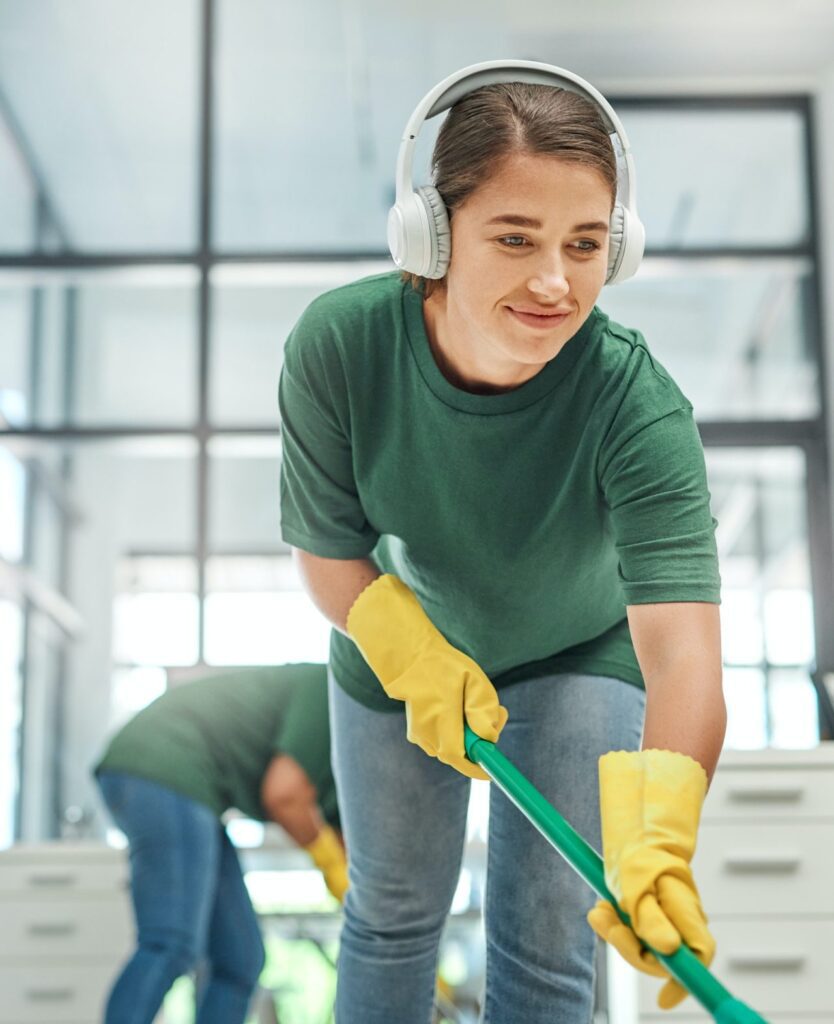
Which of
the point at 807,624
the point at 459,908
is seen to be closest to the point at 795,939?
the point at 459,908

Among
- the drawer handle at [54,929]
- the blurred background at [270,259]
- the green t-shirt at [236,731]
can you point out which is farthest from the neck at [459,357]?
the blurred background at [270,259]

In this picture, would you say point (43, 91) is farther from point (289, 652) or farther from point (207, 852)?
point (207, 852)

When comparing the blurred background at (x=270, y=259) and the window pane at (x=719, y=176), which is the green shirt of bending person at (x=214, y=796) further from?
the window pane at (x=719, y=176)

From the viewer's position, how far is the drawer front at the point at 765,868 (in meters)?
2.63

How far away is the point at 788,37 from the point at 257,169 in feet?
5.51

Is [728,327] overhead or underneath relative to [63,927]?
overhead

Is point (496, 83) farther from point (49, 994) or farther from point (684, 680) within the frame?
point (49, 994)

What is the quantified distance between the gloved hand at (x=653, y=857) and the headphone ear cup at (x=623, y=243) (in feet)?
1.29

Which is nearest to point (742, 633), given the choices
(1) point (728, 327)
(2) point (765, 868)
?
(1) point (728, 327)

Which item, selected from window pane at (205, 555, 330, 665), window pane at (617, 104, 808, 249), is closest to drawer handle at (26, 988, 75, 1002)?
window pane at (205, 555, 330, 665)

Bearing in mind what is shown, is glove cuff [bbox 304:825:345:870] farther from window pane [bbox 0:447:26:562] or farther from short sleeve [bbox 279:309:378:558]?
window pane [bbox 0:447:26:562]

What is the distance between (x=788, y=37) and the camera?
4043 mm

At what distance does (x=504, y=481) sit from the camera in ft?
3.92

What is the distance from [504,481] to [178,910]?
4.67ft
